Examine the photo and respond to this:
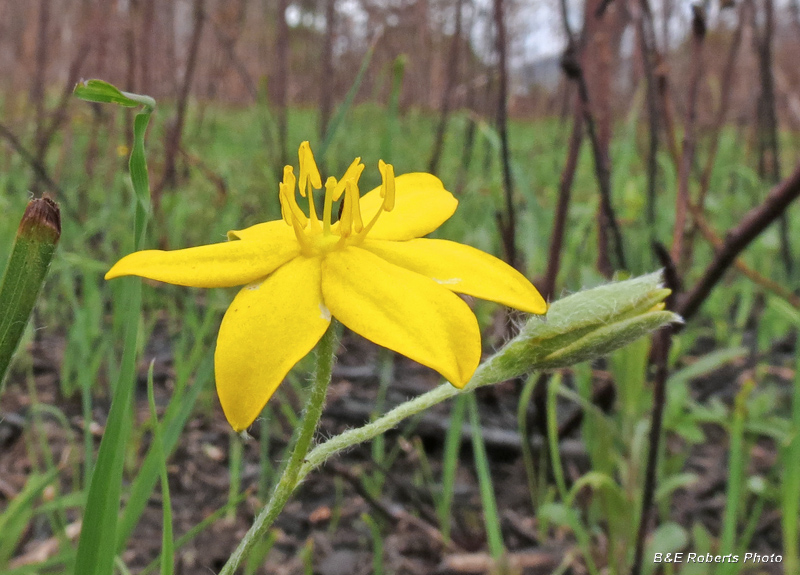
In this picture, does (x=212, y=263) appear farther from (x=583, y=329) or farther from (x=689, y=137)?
(x=689, y=137)

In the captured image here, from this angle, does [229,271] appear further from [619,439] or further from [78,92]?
[619,439]

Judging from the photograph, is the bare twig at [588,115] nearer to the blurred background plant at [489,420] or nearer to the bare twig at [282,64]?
the blurred background plant at [489,420]

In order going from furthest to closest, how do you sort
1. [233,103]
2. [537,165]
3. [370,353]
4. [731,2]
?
[233,103]
[537,165]
[370,353]
[731,2]

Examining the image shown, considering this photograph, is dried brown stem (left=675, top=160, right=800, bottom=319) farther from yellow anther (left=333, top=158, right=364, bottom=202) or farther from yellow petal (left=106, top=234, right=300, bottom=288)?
yellow petal (left=106, top=234, right=300, bottom=288)

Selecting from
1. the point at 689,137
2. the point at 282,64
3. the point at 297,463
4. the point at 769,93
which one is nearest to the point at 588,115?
the point at 689,137

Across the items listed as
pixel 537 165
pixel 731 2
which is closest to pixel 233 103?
pixel 537 165

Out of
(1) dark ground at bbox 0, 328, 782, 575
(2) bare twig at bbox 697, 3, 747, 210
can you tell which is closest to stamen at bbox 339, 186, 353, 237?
(1) dark ground at bbox 0, 328, 782, 575
